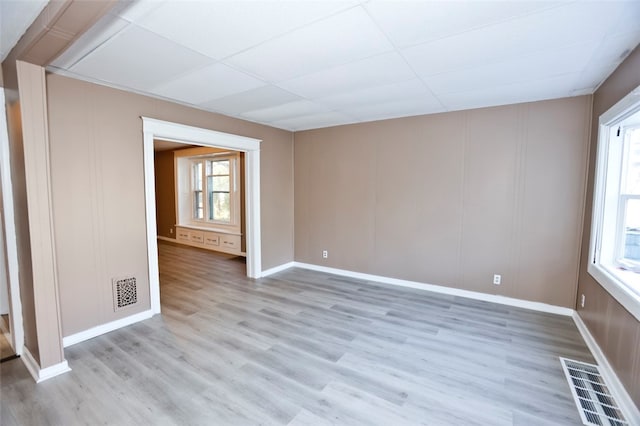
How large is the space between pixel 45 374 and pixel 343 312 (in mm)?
2682

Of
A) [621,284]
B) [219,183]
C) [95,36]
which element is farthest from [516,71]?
[219,183]

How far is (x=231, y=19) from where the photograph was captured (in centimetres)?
175

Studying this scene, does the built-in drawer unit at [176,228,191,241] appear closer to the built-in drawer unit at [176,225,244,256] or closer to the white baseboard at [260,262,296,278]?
the built-in drawer unit at [176,225,244,256]

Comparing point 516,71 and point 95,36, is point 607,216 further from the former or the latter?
point 95,36

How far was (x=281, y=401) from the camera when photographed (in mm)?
1992

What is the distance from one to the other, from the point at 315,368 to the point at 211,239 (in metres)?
5.16

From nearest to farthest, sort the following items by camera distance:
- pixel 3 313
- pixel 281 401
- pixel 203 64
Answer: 1. pixel 281 401
2. pixel 203 64
3. pixel 3 313

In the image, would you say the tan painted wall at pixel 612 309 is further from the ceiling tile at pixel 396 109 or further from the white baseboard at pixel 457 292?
the ceiling tile at pixel 396 109

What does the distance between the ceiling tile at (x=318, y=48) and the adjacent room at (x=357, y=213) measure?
0.07 feet

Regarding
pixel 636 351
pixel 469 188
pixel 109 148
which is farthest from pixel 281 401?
pixel 469 188

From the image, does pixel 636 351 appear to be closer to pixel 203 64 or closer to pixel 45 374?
pixel 203 64

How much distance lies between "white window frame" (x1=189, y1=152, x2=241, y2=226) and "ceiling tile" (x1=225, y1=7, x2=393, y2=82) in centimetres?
411

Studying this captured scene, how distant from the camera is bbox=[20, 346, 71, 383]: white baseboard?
7.23 ft

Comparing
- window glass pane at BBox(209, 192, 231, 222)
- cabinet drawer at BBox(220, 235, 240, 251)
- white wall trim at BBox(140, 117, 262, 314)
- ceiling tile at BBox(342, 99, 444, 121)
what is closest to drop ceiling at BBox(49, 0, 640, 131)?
ceiling tile at BBox(342, 99, 444, 121)
